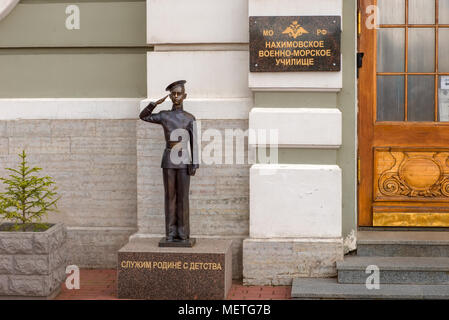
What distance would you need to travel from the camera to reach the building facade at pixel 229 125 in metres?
6.75

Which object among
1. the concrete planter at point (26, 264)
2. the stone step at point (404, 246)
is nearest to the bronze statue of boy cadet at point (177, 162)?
the concrete planter at point (26, 264)

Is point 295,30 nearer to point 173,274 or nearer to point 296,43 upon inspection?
point 296,43

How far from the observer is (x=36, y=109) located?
7426 mm

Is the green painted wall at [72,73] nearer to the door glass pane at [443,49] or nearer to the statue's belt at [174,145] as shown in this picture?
the statue's belt at [174,145]

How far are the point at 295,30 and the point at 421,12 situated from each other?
1.59 metres

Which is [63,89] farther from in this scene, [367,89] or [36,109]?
[367,89]

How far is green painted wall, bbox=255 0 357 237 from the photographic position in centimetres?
681

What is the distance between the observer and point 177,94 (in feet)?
21.0

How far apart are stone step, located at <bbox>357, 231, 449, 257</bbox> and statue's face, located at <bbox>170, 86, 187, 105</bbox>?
2.41 metres

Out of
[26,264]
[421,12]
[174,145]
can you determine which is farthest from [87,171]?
[421,12]

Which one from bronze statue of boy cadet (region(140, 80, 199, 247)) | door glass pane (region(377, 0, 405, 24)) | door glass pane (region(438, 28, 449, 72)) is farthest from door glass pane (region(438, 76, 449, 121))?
bronze statue of boy cadet (region(140, 80, 199, 247))

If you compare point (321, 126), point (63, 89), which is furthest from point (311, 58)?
point (63, 89)

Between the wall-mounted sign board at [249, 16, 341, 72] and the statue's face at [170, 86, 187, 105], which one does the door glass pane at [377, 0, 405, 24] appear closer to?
the wall-mounted sign board at [249, 16, 341, 72]

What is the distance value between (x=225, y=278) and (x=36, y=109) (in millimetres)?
3032
